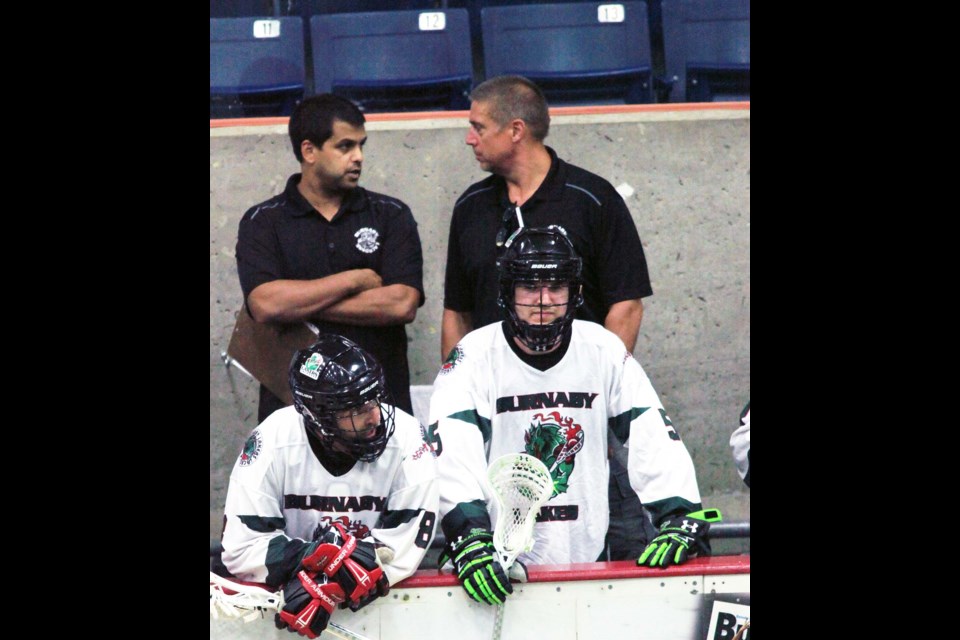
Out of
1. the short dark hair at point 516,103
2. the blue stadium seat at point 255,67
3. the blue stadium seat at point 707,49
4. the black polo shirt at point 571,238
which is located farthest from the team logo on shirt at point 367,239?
the blue stadium seat at point 707,49

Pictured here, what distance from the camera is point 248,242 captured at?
126 inches

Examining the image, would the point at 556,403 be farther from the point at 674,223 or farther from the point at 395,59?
the point at 395,59

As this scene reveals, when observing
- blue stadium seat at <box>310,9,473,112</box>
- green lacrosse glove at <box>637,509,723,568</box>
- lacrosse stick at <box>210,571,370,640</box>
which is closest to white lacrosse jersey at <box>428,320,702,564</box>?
green lacrosse glove at <box>637,509,723,568</box>

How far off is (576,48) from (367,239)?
1212mm

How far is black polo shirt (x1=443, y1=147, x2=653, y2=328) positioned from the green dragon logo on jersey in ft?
1.15

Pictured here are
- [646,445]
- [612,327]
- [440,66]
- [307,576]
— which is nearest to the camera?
[307,576]

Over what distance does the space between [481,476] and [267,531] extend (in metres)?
0.52

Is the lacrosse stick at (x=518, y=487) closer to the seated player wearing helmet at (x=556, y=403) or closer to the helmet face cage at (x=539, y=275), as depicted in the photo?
the seated player wearing helmet at (x=556, y=403)

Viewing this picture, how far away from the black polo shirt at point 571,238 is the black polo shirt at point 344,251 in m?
0.14

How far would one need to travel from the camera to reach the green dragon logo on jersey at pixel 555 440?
9.63 feet

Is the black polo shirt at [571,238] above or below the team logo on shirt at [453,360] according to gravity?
above
